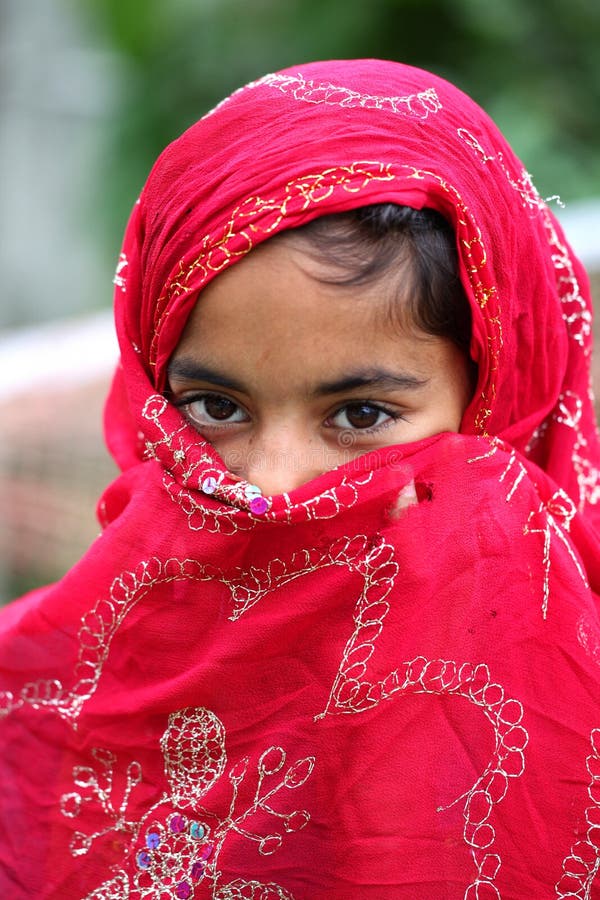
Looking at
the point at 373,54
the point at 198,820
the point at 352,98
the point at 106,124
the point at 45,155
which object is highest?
the point at 45,155

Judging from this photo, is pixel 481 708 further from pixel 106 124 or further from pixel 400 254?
pixel 106 124

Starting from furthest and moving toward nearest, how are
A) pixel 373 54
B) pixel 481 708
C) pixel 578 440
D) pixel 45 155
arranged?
pixel 45 155 < pixel 373 54 < pixel 578 440 < pixel 481 708

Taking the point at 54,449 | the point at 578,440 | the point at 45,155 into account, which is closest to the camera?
the point at 578,440

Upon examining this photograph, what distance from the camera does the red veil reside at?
52.2 inches

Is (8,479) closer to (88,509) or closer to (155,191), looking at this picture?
(88,509)

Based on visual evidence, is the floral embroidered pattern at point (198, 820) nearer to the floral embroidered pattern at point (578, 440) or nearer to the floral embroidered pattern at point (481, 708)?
the floral embroidered pattern at point (481, 708)

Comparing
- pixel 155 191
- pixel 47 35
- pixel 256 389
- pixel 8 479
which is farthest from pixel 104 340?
pixel 47 35

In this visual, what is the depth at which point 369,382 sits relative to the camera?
4.45ft

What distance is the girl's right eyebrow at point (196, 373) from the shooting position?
1.40 metres

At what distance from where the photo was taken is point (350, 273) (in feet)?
4.33

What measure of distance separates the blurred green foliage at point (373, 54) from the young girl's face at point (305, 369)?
253 centimetres

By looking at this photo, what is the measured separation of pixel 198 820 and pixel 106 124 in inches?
172

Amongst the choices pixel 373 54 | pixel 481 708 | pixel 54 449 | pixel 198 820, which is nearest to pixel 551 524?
pixel 481 708

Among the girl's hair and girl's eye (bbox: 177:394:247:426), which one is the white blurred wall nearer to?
girl's eye (bbox: 177:394:247:426)
